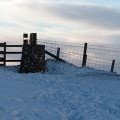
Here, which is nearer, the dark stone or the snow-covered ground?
the snow-covered ground

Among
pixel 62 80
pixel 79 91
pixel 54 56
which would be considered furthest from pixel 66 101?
pixel 54 56

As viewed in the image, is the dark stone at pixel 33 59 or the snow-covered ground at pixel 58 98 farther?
the dark stone at pixel 33 59

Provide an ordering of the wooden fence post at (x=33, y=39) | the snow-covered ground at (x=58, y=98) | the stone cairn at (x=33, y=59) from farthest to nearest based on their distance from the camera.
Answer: the wooden fence post at (x=33, y=39) → the stone cairn at (x=33, y=59) → the snow-covered ground at (x=58, y=98)

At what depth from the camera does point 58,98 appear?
12711mm

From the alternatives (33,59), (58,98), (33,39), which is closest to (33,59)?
(33,59)

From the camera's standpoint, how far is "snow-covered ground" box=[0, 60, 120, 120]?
11133 mm

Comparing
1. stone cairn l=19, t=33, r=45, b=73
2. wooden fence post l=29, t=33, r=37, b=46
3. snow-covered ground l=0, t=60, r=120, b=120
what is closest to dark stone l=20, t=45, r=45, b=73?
stone cairn l=19, t=33, r=45, b=73

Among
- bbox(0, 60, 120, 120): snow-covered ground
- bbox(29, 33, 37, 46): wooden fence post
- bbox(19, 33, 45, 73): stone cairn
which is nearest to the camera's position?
bbox(0, 60, 120, 120): snow-covered ground

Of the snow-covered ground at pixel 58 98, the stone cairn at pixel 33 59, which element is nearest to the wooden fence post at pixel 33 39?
the stone cairn at pixel 33 59

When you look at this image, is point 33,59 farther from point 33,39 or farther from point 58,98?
point 58,98

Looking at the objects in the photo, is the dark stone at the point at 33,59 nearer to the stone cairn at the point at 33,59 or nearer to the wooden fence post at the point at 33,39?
the stone cairn at the point at 33,59

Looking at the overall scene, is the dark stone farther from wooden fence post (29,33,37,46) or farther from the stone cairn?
wooden fence post (29,33,37,46)

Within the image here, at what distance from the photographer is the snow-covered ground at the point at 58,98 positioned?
11133 millimetres

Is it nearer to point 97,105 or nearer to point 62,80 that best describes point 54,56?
point 62,80
